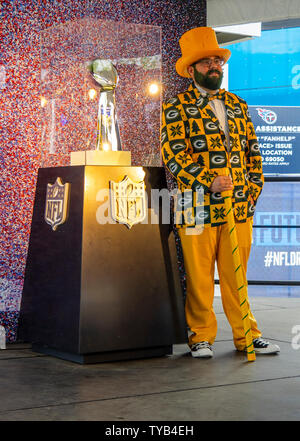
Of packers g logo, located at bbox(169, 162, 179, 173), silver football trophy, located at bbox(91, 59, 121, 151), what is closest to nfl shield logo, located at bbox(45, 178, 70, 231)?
silver football trophy, located at bbox(91, 59, 121, 151)

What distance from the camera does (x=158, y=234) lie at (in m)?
3.58

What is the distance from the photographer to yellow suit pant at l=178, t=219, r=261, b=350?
357 centimetres

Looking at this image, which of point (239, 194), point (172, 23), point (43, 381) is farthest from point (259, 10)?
point (43, 381)

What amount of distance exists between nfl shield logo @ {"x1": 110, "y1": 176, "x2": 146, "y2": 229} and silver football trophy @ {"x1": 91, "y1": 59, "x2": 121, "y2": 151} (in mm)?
270

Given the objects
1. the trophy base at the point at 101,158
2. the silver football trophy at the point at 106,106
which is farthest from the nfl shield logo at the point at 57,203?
the silver football trophy at the point at 106,106

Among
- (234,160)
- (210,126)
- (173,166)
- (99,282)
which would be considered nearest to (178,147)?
(173,166)

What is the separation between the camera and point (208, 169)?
11.6ft

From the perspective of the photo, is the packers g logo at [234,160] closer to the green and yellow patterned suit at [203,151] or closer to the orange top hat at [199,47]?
the green and yellow patterned suit at [203,151]

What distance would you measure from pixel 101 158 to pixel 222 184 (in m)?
0.62

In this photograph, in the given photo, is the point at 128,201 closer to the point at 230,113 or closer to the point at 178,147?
the point at 178,147

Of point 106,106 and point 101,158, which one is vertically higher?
point 106,106

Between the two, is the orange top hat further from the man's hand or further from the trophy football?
the man's hand

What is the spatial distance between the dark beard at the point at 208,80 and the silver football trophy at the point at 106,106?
0.46 meters
